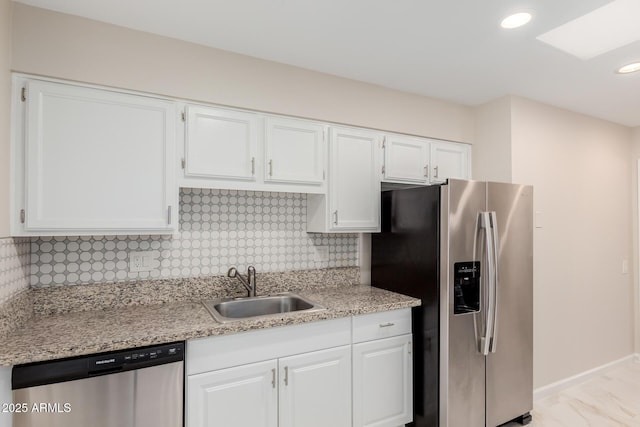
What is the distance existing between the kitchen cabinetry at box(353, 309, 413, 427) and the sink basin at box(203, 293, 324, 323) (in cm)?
37

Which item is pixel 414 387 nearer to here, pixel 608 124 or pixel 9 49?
pixel 9 49

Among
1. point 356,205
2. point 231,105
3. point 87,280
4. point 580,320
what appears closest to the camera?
point 87,280

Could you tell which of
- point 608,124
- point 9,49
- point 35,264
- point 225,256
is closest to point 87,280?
point 35,264

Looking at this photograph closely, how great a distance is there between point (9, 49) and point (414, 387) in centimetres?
295

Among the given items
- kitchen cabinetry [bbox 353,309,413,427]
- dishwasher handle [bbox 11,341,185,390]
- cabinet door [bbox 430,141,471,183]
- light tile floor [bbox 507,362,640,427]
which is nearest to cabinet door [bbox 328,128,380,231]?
cabinet door [bbox 430,141,471,183]

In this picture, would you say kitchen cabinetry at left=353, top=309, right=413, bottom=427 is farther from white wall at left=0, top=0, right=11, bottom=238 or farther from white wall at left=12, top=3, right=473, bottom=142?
white wall at left=0, top=0, right=11, bottom=238

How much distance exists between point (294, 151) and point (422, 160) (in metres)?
1.14

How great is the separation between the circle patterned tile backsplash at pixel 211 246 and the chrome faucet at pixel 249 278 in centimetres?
6

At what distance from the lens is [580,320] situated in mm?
3094

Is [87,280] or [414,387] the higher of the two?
[87,280]

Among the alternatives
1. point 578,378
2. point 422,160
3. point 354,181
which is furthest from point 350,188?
point 578,378

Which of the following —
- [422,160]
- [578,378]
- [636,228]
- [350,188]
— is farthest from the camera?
[636,228]

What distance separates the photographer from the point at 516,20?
5.76 feet

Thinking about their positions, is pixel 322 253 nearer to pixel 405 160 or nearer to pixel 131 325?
pixel 405 160
